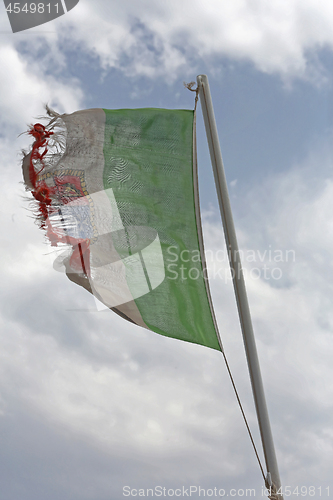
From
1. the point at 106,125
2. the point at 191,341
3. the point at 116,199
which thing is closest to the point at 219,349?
the point at 191,341

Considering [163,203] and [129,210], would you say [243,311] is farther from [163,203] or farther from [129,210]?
[129,210]

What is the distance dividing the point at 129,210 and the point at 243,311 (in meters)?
1.81

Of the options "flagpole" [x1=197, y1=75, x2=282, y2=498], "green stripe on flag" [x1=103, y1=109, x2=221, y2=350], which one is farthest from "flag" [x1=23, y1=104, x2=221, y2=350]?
"flagpole" [x1=197, y1=75, x2=282, y2=498]

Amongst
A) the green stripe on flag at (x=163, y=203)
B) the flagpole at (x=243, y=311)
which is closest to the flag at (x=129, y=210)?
the green stripe on flag at (x=163, y=203)

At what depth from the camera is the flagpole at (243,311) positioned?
589 centimetres

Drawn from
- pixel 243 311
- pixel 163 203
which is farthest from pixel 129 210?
pixel 243 311

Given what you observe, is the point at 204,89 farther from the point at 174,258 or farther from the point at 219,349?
the point at 219,349

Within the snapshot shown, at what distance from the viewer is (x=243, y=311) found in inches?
234

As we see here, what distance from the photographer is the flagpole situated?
5.89 metres

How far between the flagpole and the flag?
12.4 inches

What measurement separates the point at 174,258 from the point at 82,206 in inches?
50.2

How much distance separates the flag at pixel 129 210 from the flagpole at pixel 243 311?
32cm

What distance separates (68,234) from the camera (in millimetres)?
6160

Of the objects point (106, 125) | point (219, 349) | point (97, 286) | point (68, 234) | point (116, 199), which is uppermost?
point (106, 125)
